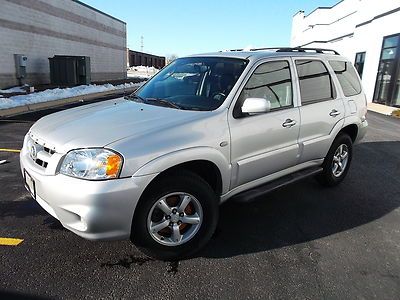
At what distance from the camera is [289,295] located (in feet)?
8.77

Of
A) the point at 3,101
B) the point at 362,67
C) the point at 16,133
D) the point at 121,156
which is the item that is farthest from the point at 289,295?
the point at 362,67

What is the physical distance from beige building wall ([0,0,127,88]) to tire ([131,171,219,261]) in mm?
16766

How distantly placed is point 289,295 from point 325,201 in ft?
6.96

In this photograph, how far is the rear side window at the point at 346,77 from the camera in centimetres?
481

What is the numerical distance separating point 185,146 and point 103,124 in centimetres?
74

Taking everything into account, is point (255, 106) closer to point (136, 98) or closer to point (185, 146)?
point (185, 146)

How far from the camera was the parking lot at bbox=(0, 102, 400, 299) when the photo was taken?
8.85 feet

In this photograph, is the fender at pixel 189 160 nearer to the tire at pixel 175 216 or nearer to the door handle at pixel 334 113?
the tire at pixel 175 216

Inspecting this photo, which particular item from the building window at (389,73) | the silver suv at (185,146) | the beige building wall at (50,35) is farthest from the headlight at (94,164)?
the building window at (389,73)

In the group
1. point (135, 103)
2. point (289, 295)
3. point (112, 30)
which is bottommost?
point (289, 295)

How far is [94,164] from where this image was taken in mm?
2580

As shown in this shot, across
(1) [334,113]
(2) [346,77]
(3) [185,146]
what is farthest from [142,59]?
(3) [185,146]

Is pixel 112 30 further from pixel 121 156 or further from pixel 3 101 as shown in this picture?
pixel 121 156

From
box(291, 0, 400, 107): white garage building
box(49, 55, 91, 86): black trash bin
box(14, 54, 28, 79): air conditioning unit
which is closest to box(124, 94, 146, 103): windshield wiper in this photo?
box(291, 0, 400, 107): white garage building
